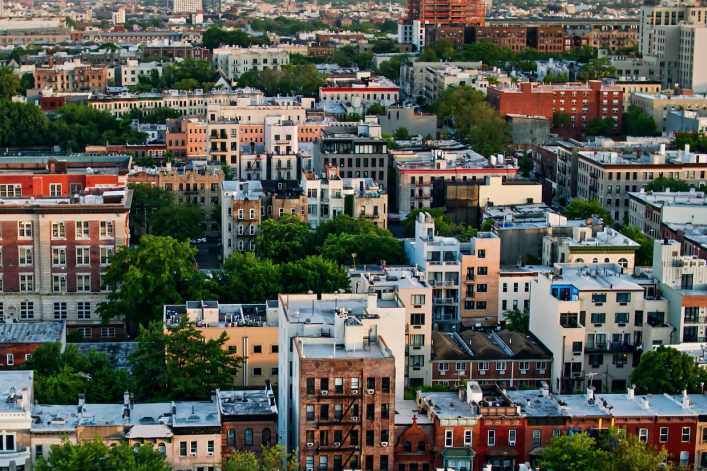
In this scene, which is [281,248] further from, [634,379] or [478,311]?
[634,379]

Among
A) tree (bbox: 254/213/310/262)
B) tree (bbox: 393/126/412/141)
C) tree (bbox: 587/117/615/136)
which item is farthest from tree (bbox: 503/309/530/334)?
tree (bbox: 587/117/615/136)

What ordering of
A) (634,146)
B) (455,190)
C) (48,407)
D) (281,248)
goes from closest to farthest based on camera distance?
(48,407) < (281,248) < (455,190) < (634,146)

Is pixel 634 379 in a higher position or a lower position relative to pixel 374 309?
lower

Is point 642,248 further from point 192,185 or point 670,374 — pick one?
point 192,185

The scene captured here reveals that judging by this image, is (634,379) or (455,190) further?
(455,190)

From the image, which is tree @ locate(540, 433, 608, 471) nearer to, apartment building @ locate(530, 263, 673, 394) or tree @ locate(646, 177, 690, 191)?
apartment building @ locate(530, 263, 673, 394)

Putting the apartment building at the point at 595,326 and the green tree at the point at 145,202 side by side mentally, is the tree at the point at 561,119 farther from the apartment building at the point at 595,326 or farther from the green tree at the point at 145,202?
the apartment building at the point at 595,326

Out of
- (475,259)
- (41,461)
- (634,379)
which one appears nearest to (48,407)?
(41,461)

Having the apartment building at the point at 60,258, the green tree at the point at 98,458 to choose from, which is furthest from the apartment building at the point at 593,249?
the green tree at the point at 98,458

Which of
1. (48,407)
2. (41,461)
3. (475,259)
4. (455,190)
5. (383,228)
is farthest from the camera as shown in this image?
(455,190)
